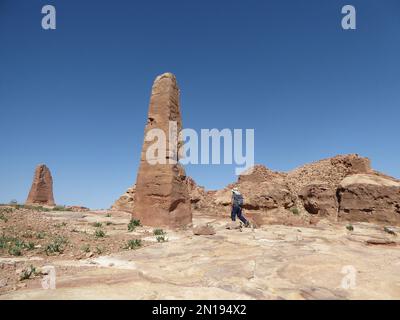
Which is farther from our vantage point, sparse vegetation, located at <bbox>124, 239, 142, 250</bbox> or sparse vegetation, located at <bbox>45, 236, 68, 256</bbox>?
sparse vegetation, located at <bbox>124, 239, 142, 250</bbox>

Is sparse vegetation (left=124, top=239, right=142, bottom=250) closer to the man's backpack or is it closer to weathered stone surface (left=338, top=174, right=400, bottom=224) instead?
the man's backpack

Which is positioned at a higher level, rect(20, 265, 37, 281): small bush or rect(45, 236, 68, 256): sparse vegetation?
rect(20, 265, 37, 281): small bush

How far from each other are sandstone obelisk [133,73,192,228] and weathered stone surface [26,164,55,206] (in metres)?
21.7

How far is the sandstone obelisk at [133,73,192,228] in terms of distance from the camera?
10.0 metres

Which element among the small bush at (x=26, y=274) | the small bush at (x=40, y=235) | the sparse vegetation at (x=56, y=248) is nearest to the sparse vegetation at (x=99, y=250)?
the sparse vegetation at (x=56, y=248)

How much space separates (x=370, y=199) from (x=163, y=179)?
12.8 metres

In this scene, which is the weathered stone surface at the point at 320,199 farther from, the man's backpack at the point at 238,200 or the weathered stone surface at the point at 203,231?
the weathered stone surface at the point at 203,231

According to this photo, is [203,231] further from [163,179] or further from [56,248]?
[56,248]

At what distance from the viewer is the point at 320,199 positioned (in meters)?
18.9

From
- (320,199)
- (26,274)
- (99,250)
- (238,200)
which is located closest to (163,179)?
(238,200)

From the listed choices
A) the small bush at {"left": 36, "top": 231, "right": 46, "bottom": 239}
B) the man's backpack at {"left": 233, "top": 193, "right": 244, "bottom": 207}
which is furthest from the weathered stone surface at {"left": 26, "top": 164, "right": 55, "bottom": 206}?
the small bush at {"left": 36, "top": 231, "right": 46, "bottom": 239}

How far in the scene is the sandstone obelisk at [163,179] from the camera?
394 inches
